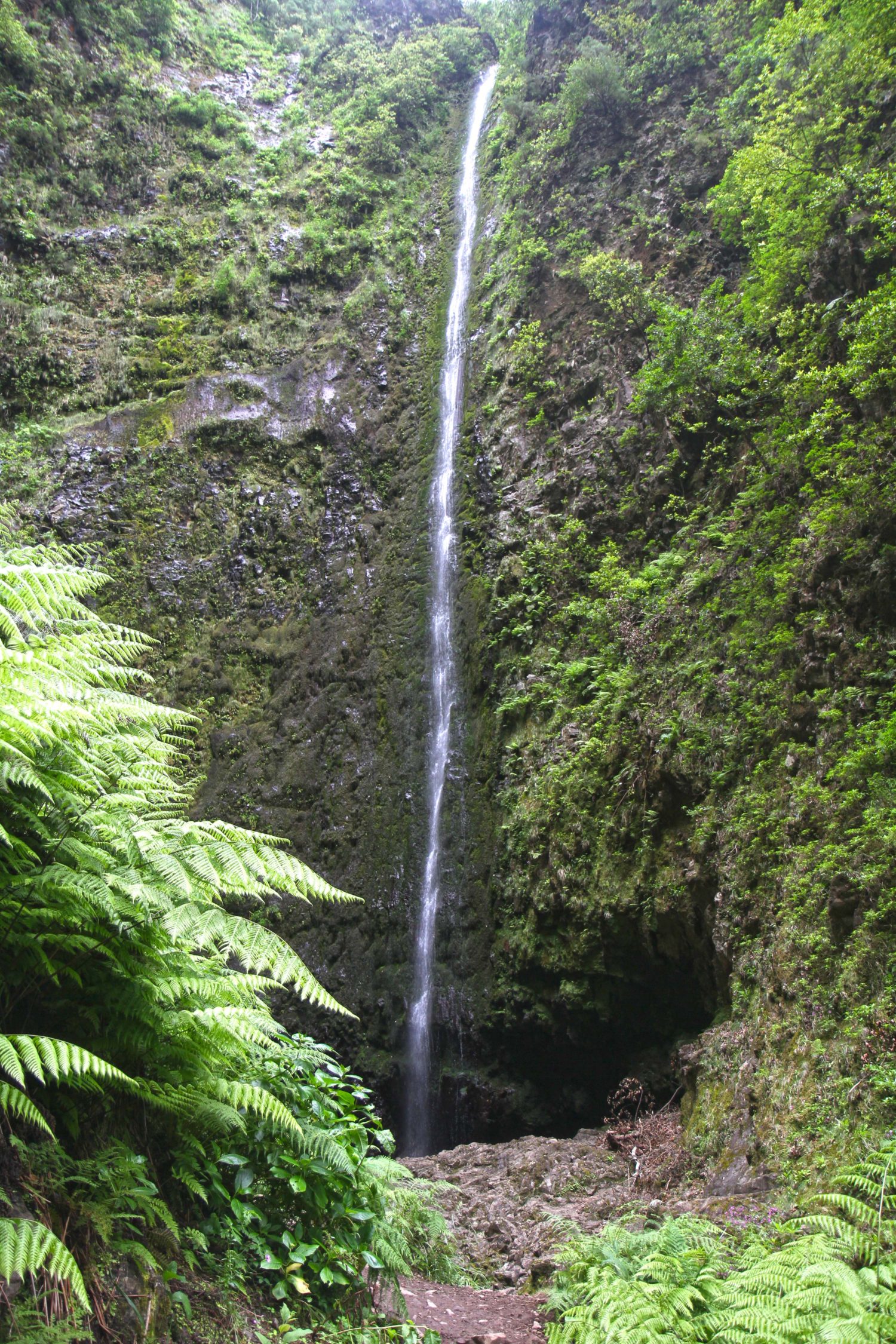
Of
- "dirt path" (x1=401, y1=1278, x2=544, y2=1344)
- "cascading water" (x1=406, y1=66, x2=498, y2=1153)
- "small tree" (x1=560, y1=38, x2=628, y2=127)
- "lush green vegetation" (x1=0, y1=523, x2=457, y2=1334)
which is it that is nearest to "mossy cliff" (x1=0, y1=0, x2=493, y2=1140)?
"cascading water" (x1=406, y1=66, x2=498, y2=1153)

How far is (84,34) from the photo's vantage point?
16797 mm

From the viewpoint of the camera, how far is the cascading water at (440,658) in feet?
29.2

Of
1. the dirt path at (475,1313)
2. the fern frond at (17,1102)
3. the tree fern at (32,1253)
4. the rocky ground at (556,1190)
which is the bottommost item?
the dirt path at (475,1313)

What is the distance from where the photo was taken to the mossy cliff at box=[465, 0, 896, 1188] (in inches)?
202

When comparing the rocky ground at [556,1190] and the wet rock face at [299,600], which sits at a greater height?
the wet rock face at [299,600]

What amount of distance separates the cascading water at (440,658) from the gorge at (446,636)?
0.07 meters

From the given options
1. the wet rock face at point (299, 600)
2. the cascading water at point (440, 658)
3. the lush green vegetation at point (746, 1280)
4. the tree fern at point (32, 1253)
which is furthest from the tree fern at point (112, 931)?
the wet rock face at point (299, 600)

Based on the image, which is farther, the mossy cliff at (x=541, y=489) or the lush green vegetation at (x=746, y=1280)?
the mossy cliff at (x=541, y=489)

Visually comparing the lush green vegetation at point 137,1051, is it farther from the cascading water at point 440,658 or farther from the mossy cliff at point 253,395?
the mossy cliff at point 253,395

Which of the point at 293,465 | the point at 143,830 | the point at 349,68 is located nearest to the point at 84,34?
the point at 349,68

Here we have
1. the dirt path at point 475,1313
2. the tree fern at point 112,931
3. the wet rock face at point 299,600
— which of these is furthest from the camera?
the wet rock face at point 299,600

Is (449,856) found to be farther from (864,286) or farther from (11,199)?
(11,199)

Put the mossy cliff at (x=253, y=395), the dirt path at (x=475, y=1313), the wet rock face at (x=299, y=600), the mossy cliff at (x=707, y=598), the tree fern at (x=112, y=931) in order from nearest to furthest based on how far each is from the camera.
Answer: the tree fern at (x=112, y=931) < the dirt path at (x=475, y=1313) < the mossy cliff at (x=707, y=598) < the wet rock face at (x=299, y=600) < the mossy cliff at (x=253, y=395)

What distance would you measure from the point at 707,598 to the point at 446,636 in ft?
15.7
